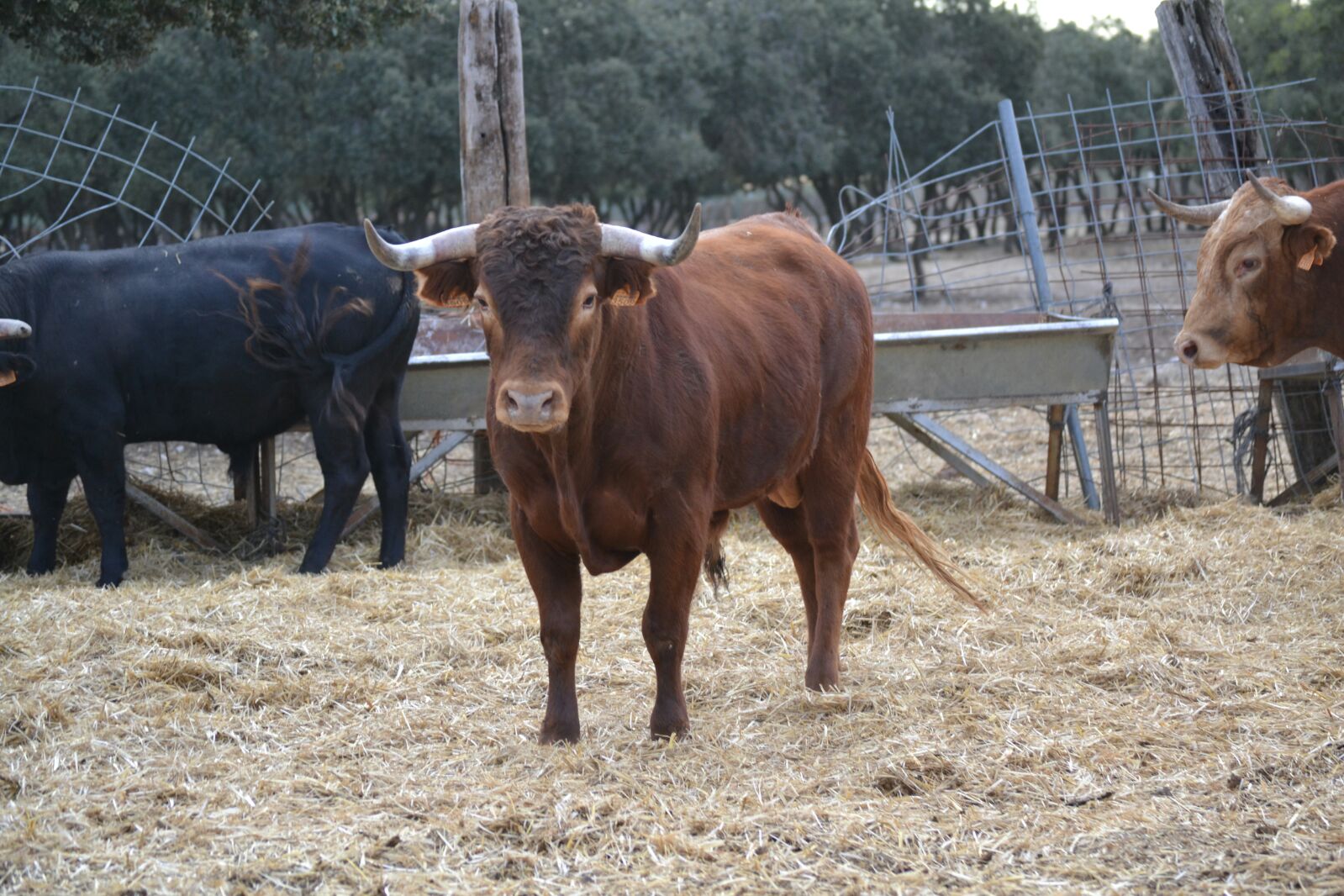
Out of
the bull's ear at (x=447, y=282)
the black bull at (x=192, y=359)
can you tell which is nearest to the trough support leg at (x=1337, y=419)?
the black bull at (x=192, y=359)

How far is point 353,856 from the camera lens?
3229mm

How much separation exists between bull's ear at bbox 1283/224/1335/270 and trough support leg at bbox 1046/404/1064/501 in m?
2.93

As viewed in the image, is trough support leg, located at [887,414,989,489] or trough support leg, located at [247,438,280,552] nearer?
trough support leg, located at [247,438,280,552]

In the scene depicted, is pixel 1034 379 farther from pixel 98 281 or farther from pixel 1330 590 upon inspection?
pixel 98 281

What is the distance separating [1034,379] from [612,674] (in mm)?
3937

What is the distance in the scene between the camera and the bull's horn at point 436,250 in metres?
3.83

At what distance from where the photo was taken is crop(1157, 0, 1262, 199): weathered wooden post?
894cm

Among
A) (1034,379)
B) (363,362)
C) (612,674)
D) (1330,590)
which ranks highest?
(363,362)

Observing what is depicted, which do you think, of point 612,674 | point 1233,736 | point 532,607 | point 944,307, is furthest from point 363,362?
point 944,307

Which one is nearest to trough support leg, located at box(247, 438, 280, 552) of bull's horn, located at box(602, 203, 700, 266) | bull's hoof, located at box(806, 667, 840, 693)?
bull's hoof, located at box(806, 667, 840, 693)

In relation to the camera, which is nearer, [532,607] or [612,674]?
[612,674]

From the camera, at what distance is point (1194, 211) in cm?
598

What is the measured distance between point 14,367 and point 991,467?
217 inches

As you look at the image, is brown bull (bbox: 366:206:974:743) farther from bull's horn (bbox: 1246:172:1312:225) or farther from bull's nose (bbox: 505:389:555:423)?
bull's horn (bbox: 1246:172:1312:225)
